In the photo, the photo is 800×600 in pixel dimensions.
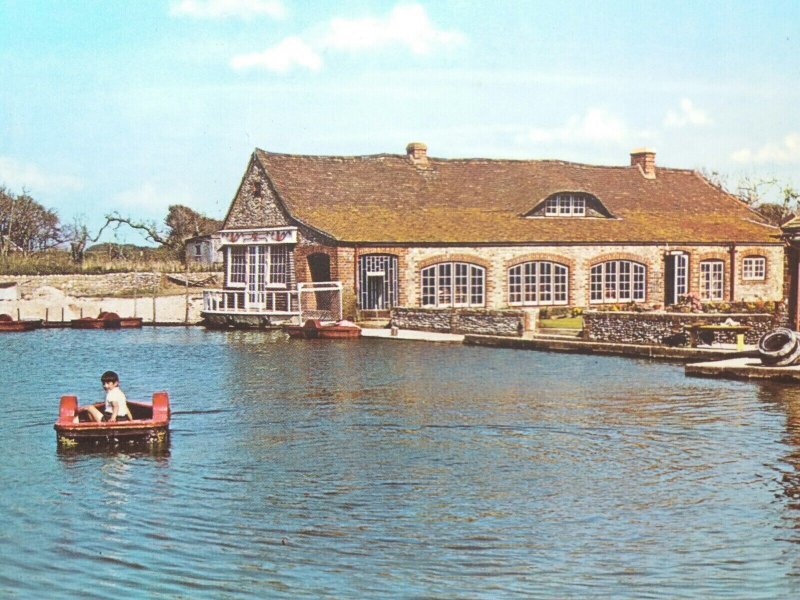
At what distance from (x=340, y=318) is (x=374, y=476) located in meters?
26.4

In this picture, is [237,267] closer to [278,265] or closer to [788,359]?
[278,265]

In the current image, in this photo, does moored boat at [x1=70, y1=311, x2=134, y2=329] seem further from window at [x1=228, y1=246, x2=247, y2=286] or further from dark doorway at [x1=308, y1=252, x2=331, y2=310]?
dark doorway at [x1=308, y1=252, x2=331, y2=310]

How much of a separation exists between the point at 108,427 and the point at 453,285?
26879 millimetres

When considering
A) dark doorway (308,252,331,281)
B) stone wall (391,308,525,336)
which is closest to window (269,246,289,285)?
dark doorway (308,252,331,281)

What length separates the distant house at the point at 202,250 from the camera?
66750 millimetres

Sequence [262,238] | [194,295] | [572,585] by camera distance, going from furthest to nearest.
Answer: [194,295] → [262,238] → [572,585]

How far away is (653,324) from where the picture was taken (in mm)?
31516

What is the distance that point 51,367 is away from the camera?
94.6 ft

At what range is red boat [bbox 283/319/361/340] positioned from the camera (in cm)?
3747

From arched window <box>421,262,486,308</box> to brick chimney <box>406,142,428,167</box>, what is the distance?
758 cm

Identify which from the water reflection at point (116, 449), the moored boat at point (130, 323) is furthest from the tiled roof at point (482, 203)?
the water reflection at point (116, 449)

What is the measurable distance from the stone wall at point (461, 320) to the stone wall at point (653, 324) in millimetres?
3028

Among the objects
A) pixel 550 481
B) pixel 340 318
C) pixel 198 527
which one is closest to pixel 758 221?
pixel 340 318

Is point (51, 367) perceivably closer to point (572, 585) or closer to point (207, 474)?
point (207, 474)
